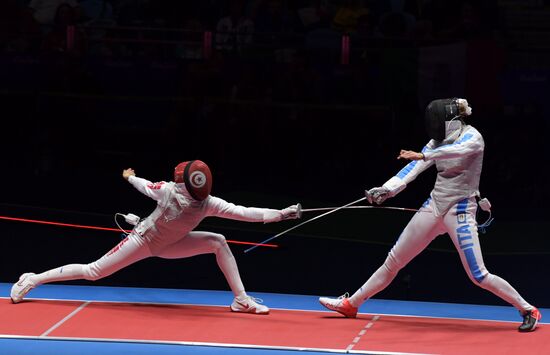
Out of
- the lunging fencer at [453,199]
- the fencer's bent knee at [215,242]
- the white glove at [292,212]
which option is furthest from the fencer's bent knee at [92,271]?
the lunging fencer at [453,199]

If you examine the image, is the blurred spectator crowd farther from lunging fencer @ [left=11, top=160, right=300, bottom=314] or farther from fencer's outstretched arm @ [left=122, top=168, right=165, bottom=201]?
lunging fencer @ [left=11, top=160, right=300, bottom=314]

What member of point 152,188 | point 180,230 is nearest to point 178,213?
point 180,230

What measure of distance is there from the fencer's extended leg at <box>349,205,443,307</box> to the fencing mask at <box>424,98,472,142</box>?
0.44 meters

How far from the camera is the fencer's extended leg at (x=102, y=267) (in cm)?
605

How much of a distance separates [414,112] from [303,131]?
95cm

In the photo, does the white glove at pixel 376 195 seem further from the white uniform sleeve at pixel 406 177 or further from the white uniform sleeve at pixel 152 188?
the white uniform sleeve at pixel 152 188

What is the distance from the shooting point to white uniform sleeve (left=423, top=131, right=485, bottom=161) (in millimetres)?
5656

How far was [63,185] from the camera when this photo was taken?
28.7ft

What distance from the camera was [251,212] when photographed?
5.88 metres

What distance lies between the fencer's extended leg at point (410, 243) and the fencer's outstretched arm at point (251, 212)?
630 millimetres

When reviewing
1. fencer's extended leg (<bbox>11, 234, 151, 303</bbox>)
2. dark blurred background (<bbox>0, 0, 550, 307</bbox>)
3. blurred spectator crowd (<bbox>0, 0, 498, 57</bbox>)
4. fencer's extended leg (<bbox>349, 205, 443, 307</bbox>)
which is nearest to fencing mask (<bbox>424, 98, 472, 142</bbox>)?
fencer's extended leg (<bbox>349, 205, 443, 307</bbox>)

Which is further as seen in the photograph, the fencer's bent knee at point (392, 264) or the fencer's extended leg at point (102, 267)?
the fencer's extended leg at point (102, 267)

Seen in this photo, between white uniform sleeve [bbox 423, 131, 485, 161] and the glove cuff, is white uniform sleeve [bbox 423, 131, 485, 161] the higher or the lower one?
the higher one

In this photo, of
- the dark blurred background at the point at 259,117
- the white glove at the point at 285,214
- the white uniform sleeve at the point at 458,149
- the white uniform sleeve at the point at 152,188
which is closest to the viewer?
the white uniform sleeve at the point at 458,149
